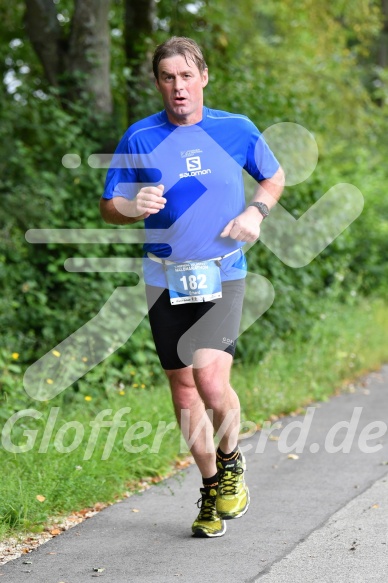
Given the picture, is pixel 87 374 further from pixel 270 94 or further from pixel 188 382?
pixel 270 94

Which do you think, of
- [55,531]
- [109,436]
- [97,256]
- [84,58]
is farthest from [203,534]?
[84,58]

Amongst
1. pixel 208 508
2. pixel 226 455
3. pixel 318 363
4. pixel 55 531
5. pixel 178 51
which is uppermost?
pixel 178 51

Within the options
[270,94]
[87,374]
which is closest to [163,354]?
[87,374]

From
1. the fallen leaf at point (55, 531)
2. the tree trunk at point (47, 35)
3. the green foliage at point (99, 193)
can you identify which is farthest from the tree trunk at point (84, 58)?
the fallen leaf at point (55, 531)

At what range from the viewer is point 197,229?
189 inches

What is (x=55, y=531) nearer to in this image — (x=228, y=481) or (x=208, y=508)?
(x=208, y=508)

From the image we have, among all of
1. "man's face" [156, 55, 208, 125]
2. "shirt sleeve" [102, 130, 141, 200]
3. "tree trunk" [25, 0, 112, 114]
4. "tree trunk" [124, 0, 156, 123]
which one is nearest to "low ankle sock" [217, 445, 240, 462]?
"shirt sleeve" [102, 130, 141, 200]

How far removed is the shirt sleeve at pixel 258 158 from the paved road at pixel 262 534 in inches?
71.3

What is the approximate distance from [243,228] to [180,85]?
0.74 m

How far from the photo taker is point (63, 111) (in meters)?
9.77

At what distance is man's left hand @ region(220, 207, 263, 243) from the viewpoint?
4.70 meters

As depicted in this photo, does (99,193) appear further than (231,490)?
Yes

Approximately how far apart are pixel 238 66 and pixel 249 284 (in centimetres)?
263

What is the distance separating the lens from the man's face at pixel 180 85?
475 cm
